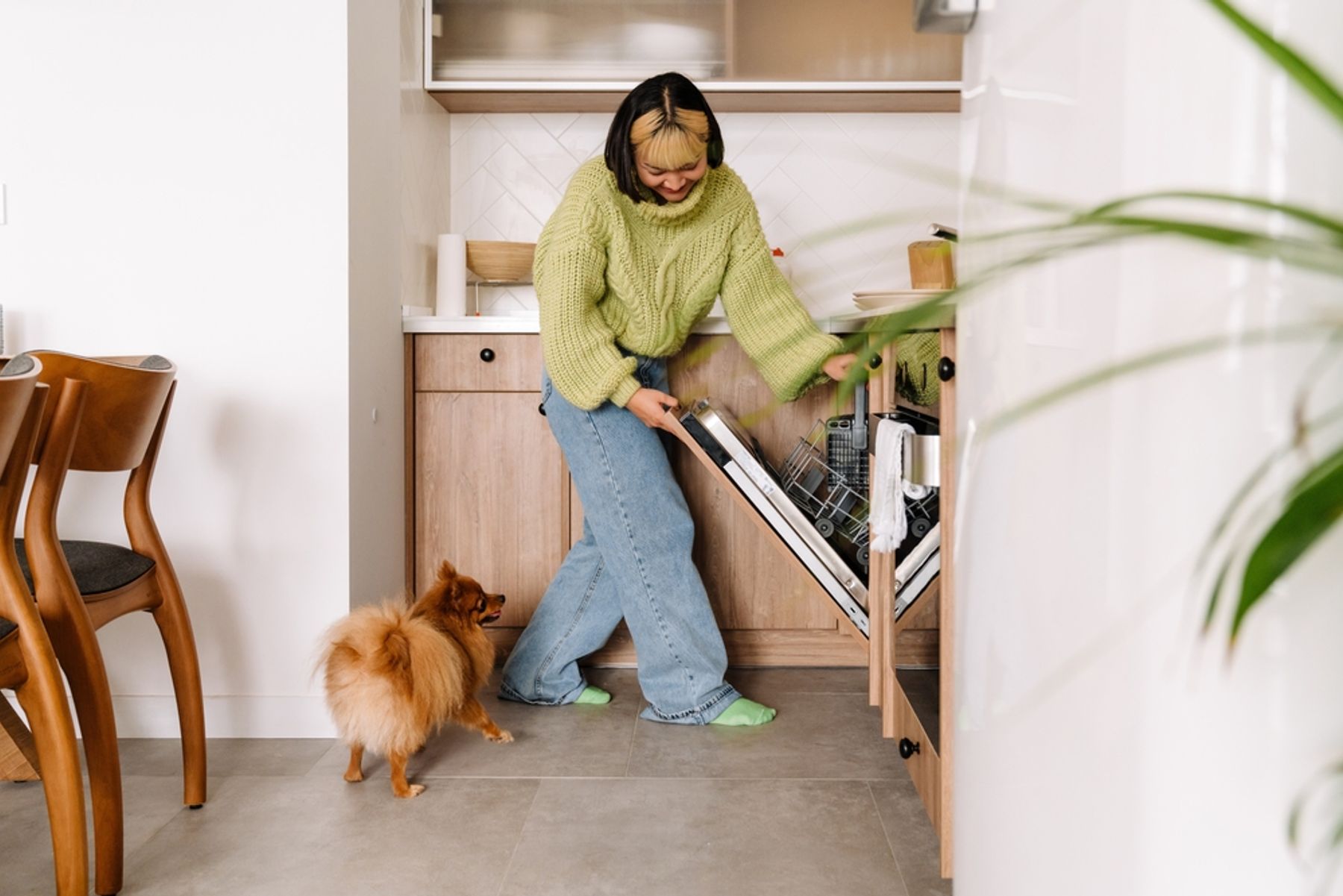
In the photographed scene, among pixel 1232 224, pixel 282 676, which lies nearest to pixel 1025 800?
pixel 1232 224

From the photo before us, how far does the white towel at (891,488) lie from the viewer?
1.72 m

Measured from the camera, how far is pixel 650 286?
97.4 inches

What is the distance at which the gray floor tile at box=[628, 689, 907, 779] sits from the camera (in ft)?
7.16

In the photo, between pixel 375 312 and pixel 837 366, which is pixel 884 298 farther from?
pixel 375 312

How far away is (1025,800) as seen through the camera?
A: 0.83 meters

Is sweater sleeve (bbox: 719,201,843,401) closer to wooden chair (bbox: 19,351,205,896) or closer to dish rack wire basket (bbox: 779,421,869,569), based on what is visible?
dish rack wire basket (bbox: 779,421,869,569)

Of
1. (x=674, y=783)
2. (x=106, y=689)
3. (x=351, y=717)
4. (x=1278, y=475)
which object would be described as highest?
(x=1278, y=475)

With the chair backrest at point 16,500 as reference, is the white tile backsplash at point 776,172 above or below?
above

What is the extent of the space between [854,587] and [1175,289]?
67.1 inches

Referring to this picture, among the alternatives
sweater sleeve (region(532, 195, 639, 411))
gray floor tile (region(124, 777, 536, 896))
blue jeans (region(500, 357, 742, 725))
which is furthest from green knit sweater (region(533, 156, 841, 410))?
gray floor tile (region(124, 777, 536, 896))

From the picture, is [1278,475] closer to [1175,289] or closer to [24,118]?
[1175,289]

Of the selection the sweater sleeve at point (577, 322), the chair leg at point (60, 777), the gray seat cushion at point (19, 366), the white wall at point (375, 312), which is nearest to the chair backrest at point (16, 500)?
the gray seat cushion at point (19, 366)

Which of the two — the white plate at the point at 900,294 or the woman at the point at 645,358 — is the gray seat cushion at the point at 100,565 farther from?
the white plate at the point at 900,294

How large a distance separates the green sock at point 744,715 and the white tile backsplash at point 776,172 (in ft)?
4.42
